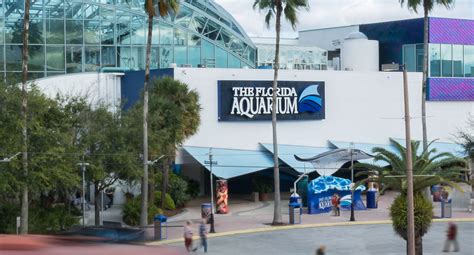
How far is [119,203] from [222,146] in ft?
24.9

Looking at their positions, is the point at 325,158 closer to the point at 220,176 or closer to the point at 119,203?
the point at 220,176

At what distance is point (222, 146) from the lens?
5659 cm

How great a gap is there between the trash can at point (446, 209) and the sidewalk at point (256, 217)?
0.60m

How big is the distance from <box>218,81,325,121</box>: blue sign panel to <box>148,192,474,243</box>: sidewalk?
19.2 ft

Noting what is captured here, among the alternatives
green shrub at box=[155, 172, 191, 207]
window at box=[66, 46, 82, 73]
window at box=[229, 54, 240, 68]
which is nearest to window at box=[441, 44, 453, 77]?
window at box=[229, 54, 240, 68]

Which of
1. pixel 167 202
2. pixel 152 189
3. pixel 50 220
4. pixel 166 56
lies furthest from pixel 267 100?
pixel 50 220

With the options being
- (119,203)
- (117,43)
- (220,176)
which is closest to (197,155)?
(220,176)

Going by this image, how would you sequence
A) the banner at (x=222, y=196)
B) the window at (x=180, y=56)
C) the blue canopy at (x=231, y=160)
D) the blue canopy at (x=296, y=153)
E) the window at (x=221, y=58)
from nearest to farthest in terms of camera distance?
the banner at (x=222, y=196) < the blue canopy at (x=231, y=160) < the blue canopy at (x=296, y=153) < the window at (x=180, y=56) < the window at (x=221, y=58)

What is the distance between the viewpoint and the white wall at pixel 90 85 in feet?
183

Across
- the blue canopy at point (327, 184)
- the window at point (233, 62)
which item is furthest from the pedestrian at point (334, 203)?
the window at point (233, 62)

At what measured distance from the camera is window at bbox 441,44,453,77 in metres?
67.9

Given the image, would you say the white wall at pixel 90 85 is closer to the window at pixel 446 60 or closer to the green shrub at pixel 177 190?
the green shrub at pixel 177 190

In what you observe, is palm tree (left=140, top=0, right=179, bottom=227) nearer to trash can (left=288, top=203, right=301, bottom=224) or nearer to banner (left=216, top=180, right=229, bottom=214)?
banner (left=216, top=180, right=229, bottom=214)

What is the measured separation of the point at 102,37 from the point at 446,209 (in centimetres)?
2553
